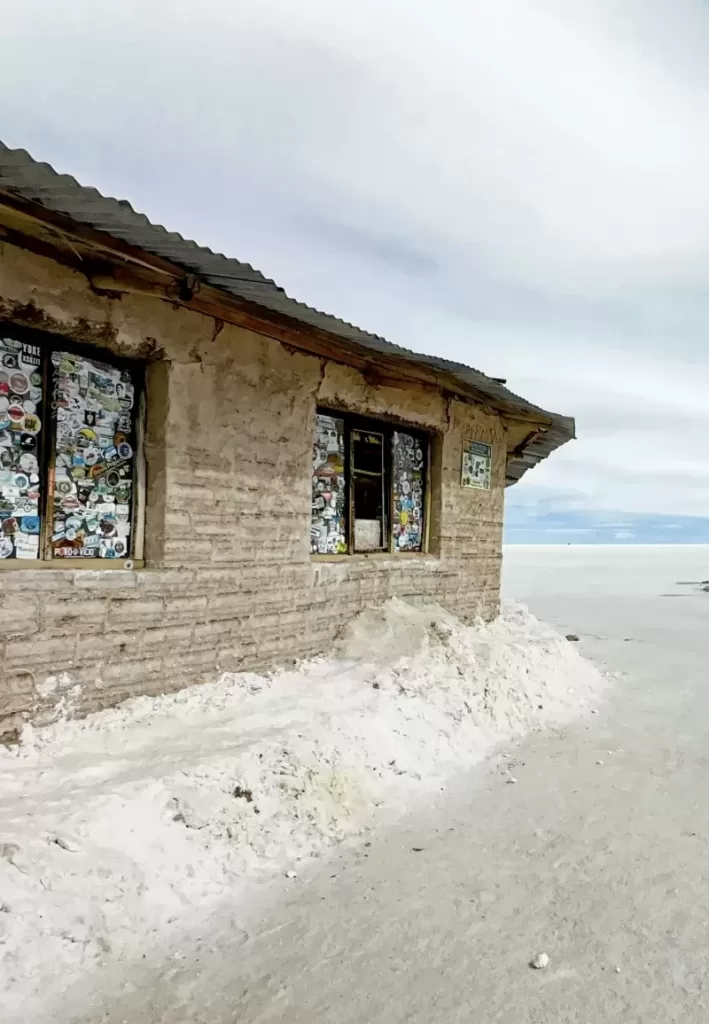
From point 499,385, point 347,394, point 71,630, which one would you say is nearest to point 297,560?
point 347,394

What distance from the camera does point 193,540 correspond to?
5.46m

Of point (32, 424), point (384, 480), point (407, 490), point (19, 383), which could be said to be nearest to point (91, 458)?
point (32, 424)

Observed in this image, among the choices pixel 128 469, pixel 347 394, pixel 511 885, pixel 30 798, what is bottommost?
pixel 511 885

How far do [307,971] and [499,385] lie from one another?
6124 mm

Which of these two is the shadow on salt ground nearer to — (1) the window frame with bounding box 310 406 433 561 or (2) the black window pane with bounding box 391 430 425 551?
(1) the window frame with bounding box 310 406 433 561

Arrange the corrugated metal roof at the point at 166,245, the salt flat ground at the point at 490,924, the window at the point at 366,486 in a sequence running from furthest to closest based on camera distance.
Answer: the window at the point at 366,486
the corrugated metal roof at the point at 166,245
the salt flat ground at the point at 490,924

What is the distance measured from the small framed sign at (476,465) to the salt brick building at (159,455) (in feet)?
4.81

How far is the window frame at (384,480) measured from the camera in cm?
738

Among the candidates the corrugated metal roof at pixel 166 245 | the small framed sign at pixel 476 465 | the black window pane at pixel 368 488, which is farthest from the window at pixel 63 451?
the small framed sign at pixel 476 465

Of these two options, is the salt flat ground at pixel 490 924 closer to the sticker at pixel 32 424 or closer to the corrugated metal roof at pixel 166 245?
the sticker at pixel 32 424

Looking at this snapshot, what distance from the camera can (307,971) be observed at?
2947 mm

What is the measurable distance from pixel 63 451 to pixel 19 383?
520 millimetres

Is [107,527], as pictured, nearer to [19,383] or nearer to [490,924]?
[19,383]

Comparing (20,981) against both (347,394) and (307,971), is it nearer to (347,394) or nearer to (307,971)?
(307,971)
